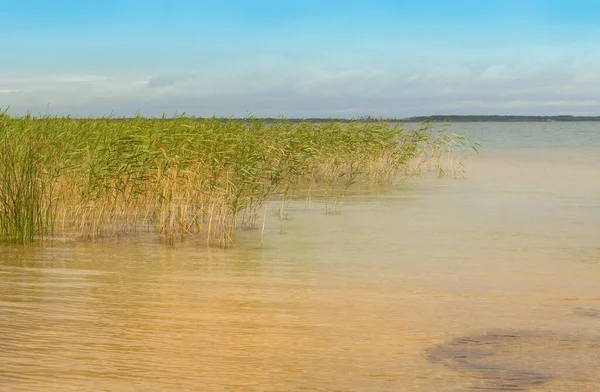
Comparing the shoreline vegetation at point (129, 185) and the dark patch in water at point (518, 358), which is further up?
the shoreline vegetation at point (129, 185)

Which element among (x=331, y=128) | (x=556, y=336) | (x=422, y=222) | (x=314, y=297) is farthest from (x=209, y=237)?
(x=331, y=128)

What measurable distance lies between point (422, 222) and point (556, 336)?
28.7 feet

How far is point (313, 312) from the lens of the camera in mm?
7449

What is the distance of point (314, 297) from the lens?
323 inches

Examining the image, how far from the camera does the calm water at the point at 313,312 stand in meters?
5.48

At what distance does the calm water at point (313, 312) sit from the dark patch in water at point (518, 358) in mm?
17

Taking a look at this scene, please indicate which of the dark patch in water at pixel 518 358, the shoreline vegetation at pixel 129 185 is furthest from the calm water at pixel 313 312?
the shoreline vegetation at pixel 129 185

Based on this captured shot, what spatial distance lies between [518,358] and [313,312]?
2188mm

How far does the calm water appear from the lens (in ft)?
18.0

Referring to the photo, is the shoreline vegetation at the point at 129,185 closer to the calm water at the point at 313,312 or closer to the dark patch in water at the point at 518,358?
the calm water at the point at 313,312

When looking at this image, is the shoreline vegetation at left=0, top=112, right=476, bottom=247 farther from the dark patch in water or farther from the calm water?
the dark patch in water

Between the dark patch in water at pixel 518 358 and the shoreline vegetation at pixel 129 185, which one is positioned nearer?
the dark patch in water at pixel 518 358

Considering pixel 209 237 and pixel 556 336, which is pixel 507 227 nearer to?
pixel 209 237

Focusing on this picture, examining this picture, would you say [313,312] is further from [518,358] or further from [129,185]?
[129,185]
